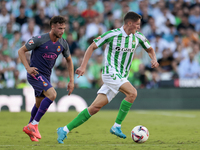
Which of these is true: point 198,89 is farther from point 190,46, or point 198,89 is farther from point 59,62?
point 59,62

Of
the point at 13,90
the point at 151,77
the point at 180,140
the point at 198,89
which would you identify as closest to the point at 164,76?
the point at 151,77

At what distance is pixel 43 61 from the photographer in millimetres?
6539

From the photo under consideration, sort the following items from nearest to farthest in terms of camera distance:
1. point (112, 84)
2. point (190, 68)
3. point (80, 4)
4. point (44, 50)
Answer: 1. point (112, 84)
2. point (44, 50)
3. point (190, 68)
4. point (80, 4)

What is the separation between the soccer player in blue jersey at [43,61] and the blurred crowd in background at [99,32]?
6743mm

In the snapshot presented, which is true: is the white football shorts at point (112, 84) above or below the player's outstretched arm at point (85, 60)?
below

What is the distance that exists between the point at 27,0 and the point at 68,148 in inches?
450

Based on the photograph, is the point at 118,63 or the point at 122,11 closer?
the point at 118,63

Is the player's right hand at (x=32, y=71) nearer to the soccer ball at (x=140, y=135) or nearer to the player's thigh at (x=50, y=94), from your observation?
the player's thigh at (x=50, y=94)

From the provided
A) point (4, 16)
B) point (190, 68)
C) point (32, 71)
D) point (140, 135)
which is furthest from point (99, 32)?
point (140, 135)

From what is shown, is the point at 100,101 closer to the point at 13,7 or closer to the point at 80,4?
the point at 80,4

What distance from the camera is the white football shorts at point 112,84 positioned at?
20.1 ft

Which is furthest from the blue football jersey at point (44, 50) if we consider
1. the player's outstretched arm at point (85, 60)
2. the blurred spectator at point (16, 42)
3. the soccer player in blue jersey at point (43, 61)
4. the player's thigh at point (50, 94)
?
the blurred spectator at point (16, 42)

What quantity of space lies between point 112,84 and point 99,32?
861 centimetres

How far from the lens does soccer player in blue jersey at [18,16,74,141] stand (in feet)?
20.6
